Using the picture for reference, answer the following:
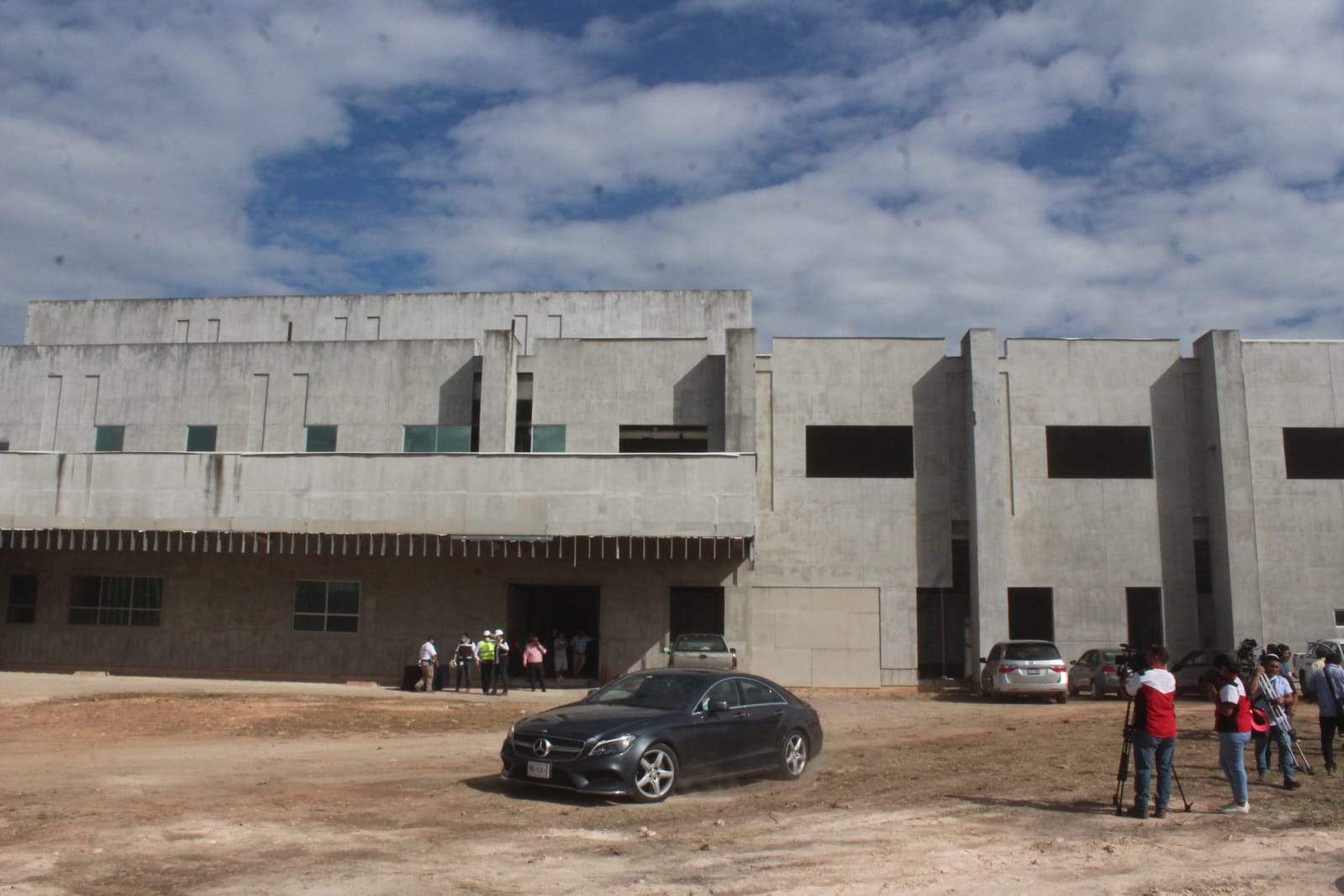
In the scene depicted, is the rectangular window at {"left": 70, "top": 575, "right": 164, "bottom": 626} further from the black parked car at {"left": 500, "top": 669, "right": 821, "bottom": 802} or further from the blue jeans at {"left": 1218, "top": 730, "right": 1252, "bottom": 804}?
the blue jeans at {"left": 1218, "top": 730, "right": 1252, "bottom": 804}

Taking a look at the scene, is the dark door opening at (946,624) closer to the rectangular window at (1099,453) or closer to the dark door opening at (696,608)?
the rectangular window at (1099,453)

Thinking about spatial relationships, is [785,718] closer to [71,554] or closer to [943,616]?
[943,616]

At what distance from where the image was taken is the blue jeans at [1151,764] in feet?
34.1

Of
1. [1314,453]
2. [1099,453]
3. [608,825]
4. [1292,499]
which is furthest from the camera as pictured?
[1099,453]

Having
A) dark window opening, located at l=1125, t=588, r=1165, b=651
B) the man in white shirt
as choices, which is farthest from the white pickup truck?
dark window opening, located at l=1125, t=588, r=1165, b=651

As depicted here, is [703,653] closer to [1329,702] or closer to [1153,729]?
[1329,702]

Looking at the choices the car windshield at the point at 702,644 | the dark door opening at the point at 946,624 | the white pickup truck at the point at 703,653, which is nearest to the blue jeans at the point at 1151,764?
the white pickup truck at the point at 703,653

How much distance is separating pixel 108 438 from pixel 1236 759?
32.2 m

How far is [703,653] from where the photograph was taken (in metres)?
27.0

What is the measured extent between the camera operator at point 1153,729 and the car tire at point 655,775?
4537 mm

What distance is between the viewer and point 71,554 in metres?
30.6

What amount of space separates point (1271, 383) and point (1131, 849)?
86.9 ft

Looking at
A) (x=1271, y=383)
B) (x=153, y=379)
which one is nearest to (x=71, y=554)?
(x=153, y=379)

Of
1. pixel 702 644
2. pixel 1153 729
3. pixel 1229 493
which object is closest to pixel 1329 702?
pixel 1153 729
